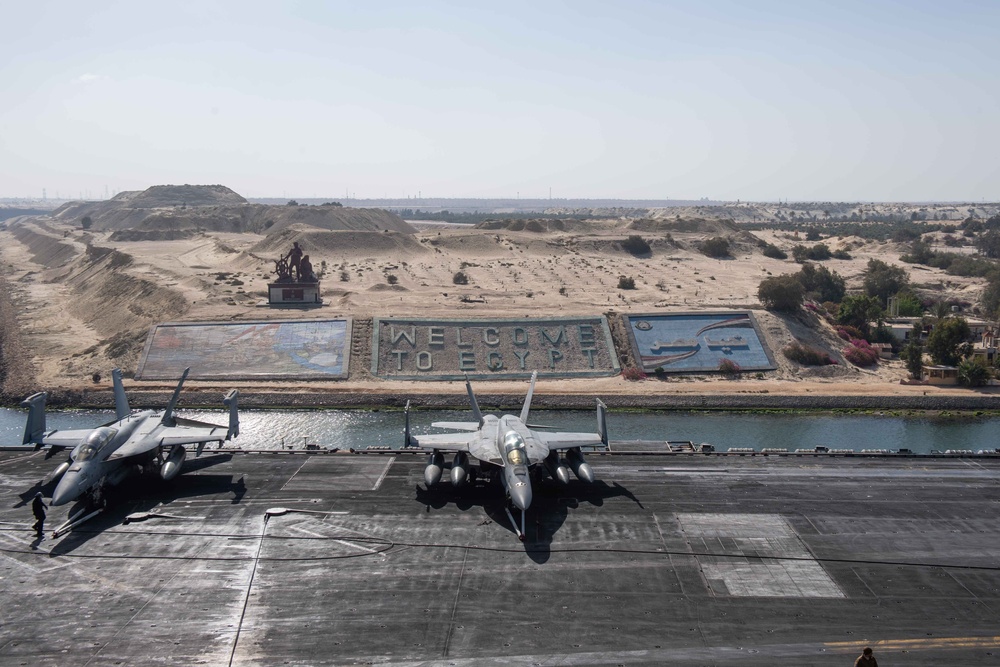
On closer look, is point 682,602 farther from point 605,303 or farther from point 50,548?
point 605,303

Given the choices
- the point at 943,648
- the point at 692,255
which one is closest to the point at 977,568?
the point at 943,648

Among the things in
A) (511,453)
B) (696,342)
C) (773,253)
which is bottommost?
(696,342)

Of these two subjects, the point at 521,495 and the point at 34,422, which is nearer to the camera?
the point at 521,495

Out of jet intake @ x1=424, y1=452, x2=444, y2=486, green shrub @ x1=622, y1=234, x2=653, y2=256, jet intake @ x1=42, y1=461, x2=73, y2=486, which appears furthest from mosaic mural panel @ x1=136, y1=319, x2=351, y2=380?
green shrub @ x1=622, y1=234, x2=653, y2=256

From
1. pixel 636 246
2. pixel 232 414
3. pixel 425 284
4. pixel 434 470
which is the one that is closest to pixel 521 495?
pixel 434 470

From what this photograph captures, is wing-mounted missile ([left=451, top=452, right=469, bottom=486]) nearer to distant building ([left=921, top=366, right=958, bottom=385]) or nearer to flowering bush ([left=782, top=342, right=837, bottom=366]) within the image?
flowering bush ([left=782, top=342, right=837, bottom=366])

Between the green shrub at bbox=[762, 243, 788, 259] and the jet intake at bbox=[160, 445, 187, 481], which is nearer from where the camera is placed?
the jet intake at bbox=[160, 445, 187, 481]

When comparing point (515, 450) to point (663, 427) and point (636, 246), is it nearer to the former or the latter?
Result: point (663, 427)
